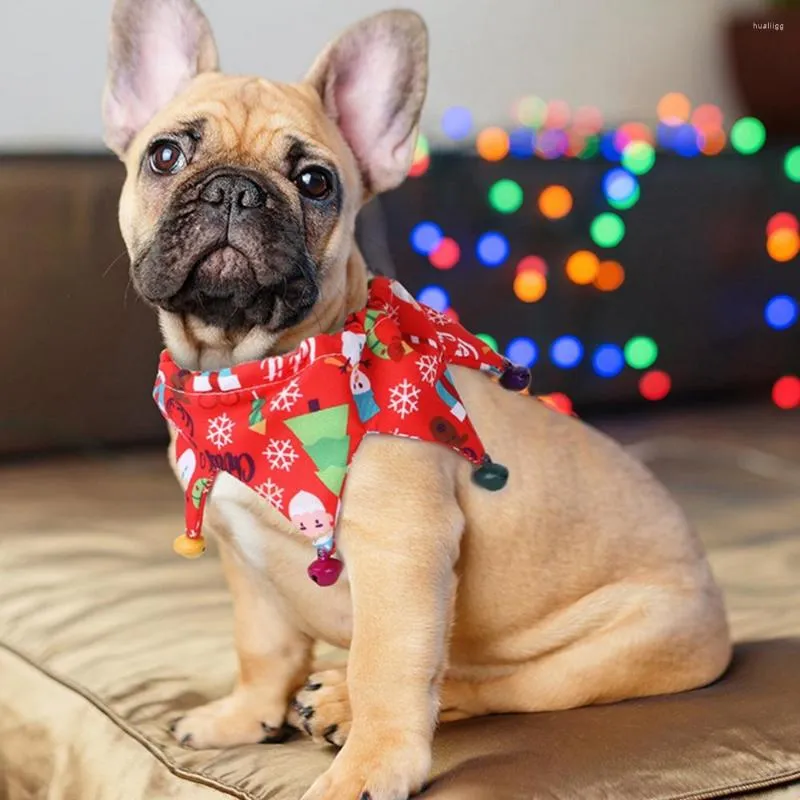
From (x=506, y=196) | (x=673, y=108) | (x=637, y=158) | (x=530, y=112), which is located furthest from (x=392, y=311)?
(x=673, y=108)

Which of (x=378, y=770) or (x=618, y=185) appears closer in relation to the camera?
(x=378, y=770)

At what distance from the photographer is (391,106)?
4.40ft

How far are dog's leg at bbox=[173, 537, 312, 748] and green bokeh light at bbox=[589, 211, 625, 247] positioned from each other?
157cm

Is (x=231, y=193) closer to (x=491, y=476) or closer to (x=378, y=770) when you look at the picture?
(x=491, y=476)

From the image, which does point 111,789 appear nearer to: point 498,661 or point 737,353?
point 498,661

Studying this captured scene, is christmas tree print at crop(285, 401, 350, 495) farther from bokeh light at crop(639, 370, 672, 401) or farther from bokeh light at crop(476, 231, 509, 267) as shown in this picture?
bokeh light at crop(639, 370, 672, 401)

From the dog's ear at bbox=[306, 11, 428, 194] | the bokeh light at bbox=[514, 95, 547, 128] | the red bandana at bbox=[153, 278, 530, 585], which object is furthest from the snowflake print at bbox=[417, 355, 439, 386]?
the bokeh light at bbox=[514, 95, 547, 128]

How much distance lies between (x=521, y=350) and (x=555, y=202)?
1.08ft

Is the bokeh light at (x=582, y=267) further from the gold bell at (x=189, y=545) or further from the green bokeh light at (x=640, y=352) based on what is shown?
the gold bell at (x=189, y=545)

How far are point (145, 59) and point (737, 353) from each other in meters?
1.91

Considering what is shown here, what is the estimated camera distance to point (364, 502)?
3.66 feet

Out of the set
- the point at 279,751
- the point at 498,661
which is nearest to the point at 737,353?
the point at 498,661

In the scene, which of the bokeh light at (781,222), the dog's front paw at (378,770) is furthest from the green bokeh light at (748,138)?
the dog's front paw at (378,770)

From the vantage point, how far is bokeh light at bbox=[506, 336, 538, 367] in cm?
264
